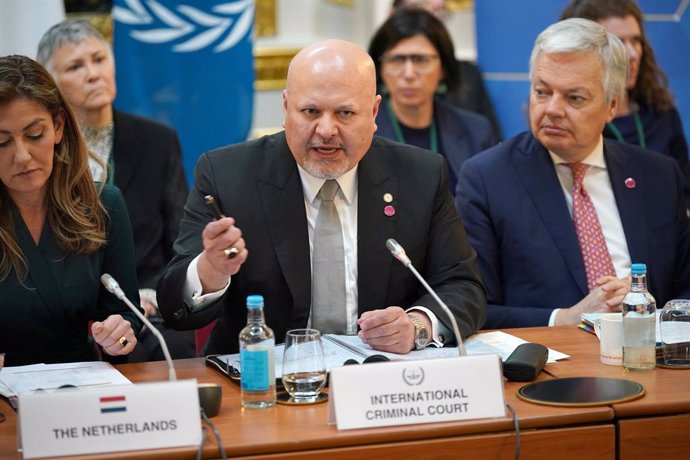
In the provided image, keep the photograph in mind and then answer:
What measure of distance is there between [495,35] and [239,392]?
147 inches

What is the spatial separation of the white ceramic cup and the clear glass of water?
2.40ft

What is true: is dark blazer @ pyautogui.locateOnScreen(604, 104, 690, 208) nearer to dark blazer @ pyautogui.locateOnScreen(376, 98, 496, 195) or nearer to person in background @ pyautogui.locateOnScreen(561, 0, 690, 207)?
person in background @ pyautogui.locateOnScreen(561, 0, 690, 207)

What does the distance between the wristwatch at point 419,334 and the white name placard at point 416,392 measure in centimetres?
49

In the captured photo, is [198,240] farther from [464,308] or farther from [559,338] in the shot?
[559,338]

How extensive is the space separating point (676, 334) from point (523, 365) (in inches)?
17.3

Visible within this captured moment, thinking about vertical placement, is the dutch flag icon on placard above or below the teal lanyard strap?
below

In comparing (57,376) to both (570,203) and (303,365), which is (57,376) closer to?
(303,365)

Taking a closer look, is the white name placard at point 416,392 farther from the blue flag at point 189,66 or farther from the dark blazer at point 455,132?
the blue flag at point 189,66

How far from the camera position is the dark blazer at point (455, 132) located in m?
4.62

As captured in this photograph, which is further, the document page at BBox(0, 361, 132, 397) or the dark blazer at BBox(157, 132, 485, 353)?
the dark blazer at BBox(157, 132, 485, 353)

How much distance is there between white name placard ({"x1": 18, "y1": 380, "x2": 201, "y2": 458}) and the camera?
1.91 m

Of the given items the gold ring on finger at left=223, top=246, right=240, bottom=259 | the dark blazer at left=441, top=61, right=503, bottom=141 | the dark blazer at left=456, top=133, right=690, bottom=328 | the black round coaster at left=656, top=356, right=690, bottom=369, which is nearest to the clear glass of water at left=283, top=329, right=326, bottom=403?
the gold ring on finger at left=223, top=246, right=240, bottom=259

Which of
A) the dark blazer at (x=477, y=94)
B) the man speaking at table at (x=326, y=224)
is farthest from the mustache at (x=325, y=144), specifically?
the dark blazer at (x=477, y=94)

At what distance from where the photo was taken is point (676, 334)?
2516 millimetres
